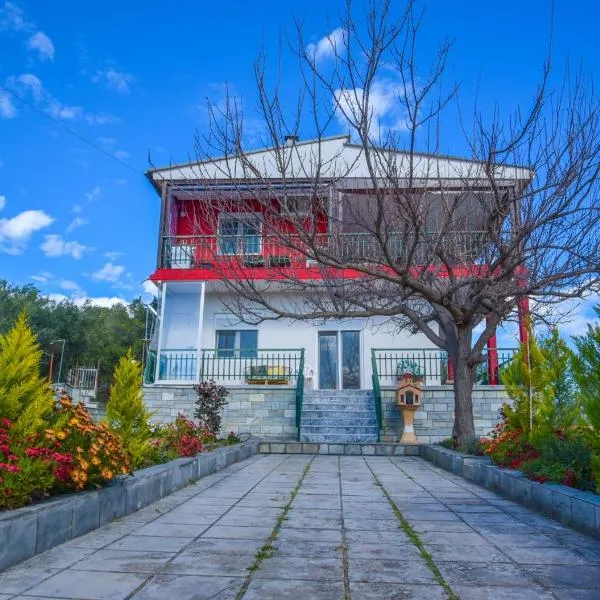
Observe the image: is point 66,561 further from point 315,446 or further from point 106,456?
point 315,446

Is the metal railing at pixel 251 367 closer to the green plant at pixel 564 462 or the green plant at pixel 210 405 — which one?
the green plant at pixel 210 405

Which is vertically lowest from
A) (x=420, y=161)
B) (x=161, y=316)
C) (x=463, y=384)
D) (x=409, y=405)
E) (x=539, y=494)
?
(x=539, y=494)

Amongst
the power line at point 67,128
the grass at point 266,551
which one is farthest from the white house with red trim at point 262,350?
the grass at point 266,551

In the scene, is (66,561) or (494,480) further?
(494,480)

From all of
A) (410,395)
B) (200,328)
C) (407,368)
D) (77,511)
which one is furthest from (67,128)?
(77,511)

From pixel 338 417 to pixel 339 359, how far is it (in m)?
3.39

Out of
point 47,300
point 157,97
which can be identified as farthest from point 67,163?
point 47,300

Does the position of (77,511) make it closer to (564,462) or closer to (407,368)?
(564,462)

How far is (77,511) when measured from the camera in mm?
3643

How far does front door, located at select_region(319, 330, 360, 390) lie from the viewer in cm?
1596

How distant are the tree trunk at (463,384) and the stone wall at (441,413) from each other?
2.69m

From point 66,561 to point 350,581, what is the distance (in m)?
1.67

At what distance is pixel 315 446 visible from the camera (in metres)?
11.0

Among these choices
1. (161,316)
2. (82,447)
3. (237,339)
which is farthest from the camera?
(237,339)
